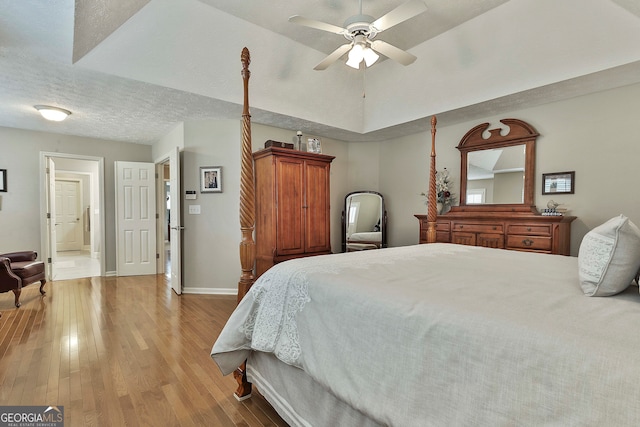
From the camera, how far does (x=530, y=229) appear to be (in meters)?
3.28

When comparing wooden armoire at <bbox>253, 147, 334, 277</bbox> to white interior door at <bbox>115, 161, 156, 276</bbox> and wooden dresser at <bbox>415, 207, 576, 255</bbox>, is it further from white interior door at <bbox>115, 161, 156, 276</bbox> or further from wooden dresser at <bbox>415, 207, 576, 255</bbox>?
white interior door at <bbox>115, 161, 156, 276</bbox>

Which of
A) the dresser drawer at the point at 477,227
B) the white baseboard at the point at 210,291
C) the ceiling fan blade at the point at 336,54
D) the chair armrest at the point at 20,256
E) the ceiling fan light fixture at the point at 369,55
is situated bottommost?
the white baseboard at the point at 210,291

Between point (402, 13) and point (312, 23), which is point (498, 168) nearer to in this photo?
point (402, 13)

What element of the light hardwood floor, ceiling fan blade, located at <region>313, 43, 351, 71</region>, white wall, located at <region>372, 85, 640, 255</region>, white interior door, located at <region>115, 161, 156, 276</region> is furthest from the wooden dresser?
white interior door, located at <region>115, 161, 156, 276</region>

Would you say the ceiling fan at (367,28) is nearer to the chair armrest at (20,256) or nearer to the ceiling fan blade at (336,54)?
the ceiling fan blade at (336,54)

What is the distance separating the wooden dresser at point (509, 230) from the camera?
315cm

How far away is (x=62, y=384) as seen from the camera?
2.00m

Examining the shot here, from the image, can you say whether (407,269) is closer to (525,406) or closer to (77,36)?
(525,406)

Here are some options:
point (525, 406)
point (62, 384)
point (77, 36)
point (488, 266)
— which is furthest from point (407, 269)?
point (77, 36)

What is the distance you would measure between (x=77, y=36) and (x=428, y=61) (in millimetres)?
3582

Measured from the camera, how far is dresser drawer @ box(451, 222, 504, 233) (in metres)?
3.52

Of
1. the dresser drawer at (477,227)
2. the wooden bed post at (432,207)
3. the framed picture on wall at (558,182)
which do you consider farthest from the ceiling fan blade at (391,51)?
the framed picture on wall at (558,182)

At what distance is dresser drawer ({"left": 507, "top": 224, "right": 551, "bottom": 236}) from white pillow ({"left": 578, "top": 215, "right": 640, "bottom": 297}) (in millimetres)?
2437

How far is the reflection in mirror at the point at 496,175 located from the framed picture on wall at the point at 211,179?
3368 mm
